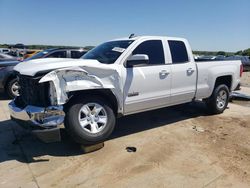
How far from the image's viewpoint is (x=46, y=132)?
3.71 m

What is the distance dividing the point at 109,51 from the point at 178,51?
162 cm

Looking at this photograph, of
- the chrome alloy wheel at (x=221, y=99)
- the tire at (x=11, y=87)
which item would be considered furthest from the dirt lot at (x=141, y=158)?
the tire at (x=11, y=87)

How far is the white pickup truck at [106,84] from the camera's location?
12.5ft

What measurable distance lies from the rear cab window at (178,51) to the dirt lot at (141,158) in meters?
1.46

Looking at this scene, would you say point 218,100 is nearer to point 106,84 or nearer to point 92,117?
point 106,84

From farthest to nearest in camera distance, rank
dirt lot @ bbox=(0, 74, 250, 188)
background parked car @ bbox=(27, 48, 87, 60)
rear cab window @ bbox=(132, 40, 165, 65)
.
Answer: background parked car @ bbox=(27, 48, 87, 60) < rear cab window @ bbox=(132, 40, 165, 65) < dirt lot @ bbox=(0, 74, 250, 188)

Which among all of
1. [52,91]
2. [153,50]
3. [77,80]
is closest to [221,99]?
[153,50]

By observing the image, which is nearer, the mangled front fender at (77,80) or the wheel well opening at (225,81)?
the mangled front fender at (77,80)

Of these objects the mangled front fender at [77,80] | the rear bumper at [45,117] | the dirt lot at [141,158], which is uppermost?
the mangled front fender at [77,80]

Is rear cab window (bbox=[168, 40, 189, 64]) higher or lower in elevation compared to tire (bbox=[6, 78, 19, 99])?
higher

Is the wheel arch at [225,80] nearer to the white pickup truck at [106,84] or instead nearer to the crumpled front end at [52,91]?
the white pickup truck at [106,84]

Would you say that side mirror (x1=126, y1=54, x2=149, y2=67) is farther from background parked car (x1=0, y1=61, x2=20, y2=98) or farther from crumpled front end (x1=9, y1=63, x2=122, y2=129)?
background parked car (x1=0, y1=61, x2=20, y2=98)

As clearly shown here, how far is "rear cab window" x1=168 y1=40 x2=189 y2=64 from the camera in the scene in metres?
5.48

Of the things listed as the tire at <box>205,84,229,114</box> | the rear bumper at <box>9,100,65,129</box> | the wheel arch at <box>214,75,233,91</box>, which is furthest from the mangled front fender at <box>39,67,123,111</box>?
the wheel arch at <box>214,75,233,91</box>
